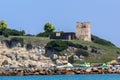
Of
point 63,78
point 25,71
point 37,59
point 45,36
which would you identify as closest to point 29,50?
point 37,59

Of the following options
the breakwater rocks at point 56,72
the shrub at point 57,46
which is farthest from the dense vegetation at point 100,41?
the breakwater rocks at point 56,72

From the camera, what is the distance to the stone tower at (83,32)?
481 feet

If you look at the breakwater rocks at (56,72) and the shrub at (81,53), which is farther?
the shrub at (81,53)

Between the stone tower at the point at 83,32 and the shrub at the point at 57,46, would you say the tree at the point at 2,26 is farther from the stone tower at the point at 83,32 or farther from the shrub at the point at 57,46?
the stone tower at the point at 83,32

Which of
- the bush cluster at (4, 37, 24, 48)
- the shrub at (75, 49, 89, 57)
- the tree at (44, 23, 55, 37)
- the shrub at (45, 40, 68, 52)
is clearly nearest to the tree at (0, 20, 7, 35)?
the bush cluster at (4, 37, 24, 48)

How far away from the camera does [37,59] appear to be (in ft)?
448

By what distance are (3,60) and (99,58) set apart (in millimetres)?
17873

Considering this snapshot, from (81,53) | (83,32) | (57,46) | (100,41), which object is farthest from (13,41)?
(100,41)

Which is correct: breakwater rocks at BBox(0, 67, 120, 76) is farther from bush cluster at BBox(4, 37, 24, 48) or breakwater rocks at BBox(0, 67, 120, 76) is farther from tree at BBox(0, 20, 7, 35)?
tree at BBox(0, 20, 7, 35)

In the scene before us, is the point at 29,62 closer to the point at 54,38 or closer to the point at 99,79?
the point at 54,38

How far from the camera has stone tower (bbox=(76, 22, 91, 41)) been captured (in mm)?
146675

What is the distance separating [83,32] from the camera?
14675 centimetres

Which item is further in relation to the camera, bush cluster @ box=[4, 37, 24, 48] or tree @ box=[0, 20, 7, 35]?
tree @ box=[0, 20, 7, 35]

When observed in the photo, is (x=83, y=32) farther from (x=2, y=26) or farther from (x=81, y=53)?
(x=2, y=26)
